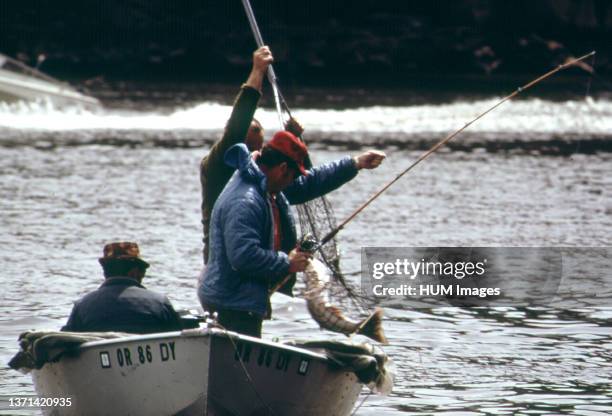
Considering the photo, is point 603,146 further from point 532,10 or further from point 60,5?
point 60,5

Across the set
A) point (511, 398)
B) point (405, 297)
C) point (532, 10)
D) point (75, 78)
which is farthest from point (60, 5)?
point (511, 398)

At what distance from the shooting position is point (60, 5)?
6944 centimetres

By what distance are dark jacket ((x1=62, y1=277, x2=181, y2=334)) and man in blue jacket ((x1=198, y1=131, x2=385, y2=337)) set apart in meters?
0.33

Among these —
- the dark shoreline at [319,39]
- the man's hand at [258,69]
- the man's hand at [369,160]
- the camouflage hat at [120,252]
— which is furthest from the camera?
the dark shoreline at [319,39]

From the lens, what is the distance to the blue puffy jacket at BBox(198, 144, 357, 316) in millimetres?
9984

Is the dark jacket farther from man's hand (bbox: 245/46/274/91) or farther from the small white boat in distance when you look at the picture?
the small white boat in distance

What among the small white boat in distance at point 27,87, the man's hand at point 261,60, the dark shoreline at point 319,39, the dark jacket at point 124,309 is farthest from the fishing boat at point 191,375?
the dark shoreline at point 319,39

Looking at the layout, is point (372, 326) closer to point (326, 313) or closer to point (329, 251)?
point (326, 313)

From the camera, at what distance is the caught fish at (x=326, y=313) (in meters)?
10.9

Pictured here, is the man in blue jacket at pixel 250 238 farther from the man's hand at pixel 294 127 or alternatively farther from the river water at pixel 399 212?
the river water at pixel 399 212

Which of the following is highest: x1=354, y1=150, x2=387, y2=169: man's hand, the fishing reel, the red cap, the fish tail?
the red cap

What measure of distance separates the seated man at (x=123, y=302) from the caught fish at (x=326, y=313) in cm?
101

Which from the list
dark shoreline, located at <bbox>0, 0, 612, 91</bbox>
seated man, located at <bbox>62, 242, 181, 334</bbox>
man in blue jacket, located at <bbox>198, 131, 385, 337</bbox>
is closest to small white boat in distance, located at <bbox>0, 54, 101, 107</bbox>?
dark shoreline, located at <bbox>0, 0, 612, 91</bbox>

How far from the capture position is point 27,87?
39469mm
